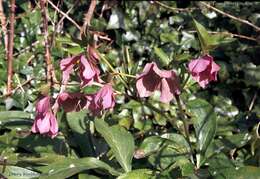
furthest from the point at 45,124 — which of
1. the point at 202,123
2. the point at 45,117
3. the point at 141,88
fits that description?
the point at 202,123

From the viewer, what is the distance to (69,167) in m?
1.48

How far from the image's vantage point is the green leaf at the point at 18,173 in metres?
1.54

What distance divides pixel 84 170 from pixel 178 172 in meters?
0.25

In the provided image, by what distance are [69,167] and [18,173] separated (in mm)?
160

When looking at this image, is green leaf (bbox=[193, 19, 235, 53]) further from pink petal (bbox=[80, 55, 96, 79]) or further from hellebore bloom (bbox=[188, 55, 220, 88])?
pink petal (bbox=[80, 55, 96, 79])

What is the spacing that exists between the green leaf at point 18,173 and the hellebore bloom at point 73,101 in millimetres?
221

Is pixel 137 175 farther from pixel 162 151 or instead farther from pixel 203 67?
pixel 203 67

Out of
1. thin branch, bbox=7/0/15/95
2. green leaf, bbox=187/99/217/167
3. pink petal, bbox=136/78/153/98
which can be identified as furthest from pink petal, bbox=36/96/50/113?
thin branch, bbox=7/0/15/95

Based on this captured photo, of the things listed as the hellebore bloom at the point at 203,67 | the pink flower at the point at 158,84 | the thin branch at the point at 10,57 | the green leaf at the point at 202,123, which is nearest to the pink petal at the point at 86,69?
the pink flower at the point at 158,84

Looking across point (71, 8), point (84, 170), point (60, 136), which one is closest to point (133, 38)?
point (71, 8)

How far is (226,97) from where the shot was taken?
224cm

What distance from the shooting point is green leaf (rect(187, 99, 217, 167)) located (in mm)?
1660

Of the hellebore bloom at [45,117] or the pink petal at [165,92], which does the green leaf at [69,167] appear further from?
the pink petal at [165,92]

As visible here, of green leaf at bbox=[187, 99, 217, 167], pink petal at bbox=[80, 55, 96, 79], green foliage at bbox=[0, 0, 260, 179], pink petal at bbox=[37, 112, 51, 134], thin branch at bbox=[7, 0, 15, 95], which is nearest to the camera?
pink petal at bbox=[80, 55, 96, 79]
